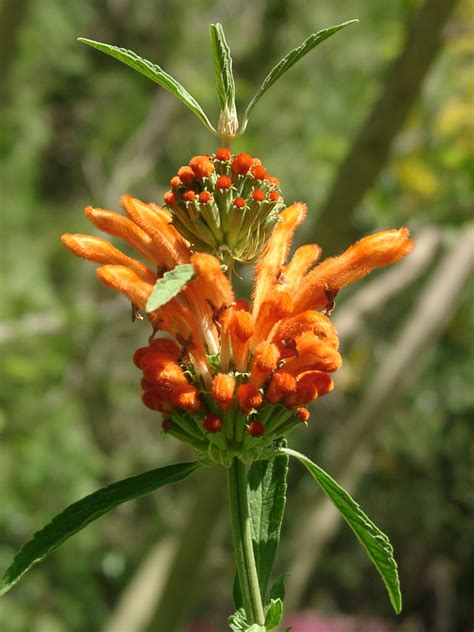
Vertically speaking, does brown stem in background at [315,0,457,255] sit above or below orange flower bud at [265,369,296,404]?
above

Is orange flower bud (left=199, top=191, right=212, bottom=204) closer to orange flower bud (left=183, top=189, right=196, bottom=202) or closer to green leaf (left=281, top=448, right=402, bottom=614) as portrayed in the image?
orange flower bud (left=183, top=189, right=196, bottom=202)

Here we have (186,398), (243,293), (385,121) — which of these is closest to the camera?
(186,398)

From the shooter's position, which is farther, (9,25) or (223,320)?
(9,25)

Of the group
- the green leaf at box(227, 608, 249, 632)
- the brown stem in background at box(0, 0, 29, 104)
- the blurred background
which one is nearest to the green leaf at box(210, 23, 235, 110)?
the green leaf at box(227, 608, 249, 632)

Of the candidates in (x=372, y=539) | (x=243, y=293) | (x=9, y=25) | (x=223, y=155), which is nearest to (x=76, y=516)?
(x=372, y=539)

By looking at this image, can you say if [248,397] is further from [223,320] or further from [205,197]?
[205,197]
